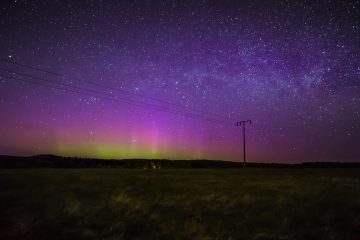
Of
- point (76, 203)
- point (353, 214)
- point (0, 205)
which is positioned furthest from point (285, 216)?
point (0, 205)

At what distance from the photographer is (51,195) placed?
20172mm

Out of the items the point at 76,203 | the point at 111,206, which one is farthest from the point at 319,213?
the point at 76,203

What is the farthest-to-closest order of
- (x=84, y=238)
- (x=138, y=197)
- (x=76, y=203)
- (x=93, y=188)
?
(x=93, y=188)
(x=138, y=197)
(x=76, y=203)
(x=84, y=238)

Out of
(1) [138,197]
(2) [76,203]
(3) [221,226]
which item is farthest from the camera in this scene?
(1) [138,197]

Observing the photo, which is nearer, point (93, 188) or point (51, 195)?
point (51, 195)

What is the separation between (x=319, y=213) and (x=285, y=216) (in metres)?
1.77

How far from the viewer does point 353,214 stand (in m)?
14.6

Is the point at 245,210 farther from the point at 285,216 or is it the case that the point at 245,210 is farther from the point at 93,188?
the point at 93,188

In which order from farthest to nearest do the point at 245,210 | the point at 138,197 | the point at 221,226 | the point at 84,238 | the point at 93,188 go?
the point at 93,188, the point at 138,197, the point at 245,210, the point at 221,226, the point at 84,238

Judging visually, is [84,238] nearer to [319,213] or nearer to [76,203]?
[76,203]

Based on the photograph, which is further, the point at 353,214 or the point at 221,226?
the point at 353,214

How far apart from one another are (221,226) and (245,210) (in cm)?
341

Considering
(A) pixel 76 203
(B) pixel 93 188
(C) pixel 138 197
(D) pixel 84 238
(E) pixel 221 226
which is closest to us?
(D) pixel 84 238

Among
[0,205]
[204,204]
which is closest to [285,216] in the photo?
[204,204]
